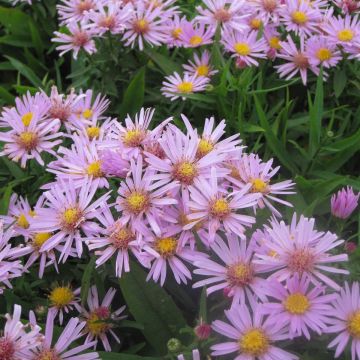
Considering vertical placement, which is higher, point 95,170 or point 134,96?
point 134,96

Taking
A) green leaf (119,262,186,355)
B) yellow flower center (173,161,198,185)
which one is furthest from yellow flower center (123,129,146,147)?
green leaf (119,262,186,355)

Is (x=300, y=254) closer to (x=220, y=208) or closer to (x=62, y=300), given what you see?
(x=220, y=208)

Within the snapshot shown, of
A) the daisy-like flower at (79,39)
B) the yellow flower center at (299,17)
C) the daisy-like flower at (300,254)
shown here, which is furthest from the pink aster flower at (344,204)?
the daisy-like flower at (79,39)

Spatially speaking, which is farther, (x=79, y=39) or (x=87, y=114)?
(x=79, y=39)

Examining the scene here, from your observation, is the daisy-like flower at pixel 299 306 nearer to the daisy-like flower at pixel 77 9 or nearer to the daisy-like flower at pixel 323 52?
the daisy-like flower at pixel 323 52

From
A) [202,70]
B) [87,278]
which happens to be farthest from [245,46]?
[87,278]

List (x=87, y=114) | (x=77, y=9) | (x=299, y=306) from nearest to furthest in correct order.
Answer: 1. (x=299, y=306)
2. (x=87, y=114)
3. (x=77, y=9)

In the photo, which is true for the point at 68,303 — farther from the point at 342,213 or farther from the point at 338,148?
the point at 338,148
